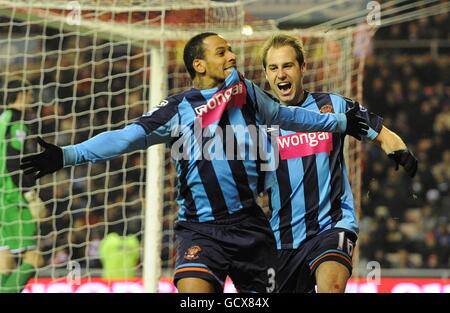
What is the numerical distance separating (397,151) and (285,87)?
2.65 feet

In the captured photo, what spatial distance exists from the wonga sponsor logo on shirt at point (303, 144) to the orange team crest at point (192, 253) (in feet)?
3.57

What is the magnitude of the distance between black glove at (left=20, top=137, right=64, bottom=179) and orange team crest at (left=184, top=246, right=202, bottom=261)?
2.40 ft

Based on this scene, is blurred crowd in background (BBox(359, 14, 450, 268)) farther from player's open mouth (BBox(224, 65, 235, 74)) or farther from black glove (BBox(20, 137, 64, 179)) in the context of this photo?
black glove (BBox(20, 137, 64, 179))

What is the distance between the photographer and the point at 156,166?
761 centimetres

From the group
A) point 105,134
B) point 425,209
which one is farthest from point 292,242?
point 425,209

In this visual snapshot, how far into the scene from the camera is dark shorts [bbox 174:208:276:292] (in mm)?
4410

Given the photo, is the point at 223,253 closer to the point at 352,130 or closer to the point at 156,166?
the point at 352,130

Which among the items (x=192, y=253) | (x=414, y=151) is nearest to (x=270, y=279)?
(x=192, y=253)

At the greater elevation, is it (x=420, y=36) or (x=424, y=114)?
(x=420, y=36)

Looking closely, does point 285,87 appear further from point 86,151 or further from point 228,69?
point 86,151

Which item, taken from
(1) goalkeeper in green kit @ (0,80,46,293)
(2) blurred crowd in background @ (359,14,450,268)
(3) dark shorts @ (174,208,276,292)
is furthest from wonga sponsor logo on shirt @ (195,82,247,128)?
(2) blurred crowd in background @ (359,14,450,268)

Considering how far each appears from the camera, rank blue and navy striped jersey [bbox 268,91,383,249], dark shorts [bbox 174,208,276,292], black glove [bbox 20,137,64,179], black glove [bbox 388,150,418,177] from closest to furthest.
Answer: black glove [bbox 20,137,64,179], dark shorts [bbox 174,208,276,292], black glove [bbox 388,150,418,177], blue and navy striped jersey [bbox 268,91,383,249]
